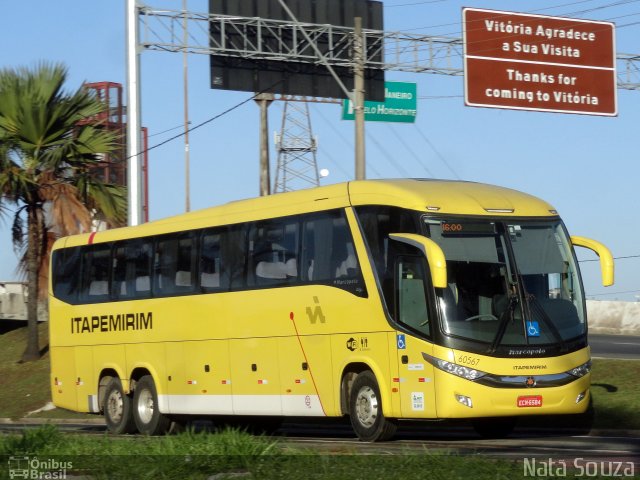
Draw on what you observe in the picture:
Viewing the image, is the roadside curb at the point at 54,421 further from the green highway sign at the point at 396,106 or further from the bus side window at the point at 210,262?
the green highway sign at the point at 396,106

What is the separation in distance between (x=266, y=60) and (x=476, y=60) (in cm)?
583

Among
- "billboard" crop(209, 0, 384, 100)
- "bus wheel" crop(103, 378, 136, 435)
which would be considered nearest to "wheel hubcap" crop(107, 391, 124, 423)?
"bus wheel" crop(103, 378, 136, 435)

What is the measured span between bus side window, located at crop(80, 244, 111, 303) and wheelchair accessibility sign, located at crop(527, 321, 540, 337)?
9902 mm

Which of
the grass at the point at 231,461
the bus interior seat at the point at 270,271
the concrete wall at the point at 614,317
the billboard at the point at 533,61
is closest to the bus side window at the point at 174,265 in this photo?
the bus interior seat at the point at 270,271

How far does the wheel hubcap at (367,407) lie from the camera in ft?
55.2

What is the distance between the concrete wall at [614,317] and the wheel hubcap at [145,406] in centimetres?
2190

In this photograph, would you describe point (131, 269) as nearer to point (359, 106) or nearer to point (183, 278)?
point (183, 278)

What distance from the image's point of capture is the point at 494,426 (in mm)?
17938

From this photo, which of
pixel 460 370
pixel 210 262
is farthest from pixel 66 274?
pixel 460 370

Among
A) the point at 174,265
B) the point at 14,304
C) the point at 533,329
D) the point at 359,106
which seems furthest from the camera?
the point at 14,304

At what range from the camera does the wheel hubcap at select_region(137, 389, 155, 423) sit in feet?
73.3

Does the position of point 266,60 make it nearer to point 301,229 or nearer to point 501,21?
point 501,21

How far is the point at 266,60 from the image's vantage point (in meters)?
34.6

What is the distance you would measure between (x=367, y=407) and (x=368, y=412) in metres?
0.07
